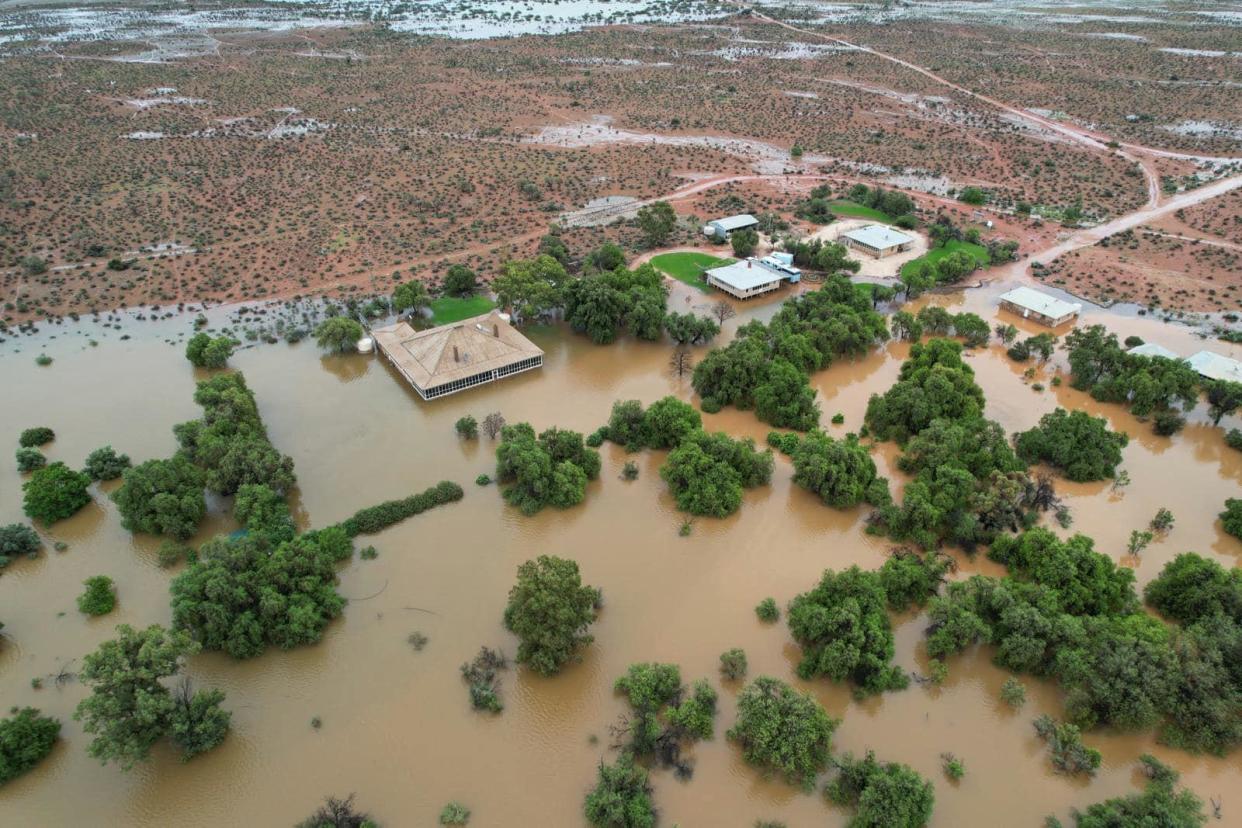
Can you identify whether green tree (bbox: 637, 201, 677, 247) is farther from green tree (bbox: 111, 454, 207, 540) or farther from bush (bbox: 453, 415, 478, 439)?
green tree (bbox: 111, 454, 207, 540)

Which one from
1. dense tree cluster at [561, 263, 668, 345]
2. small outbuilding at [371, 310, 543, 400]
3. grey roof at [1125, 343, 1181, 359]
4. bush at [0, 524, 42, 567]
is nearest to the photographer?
bush at [0, 524, 42, 567]

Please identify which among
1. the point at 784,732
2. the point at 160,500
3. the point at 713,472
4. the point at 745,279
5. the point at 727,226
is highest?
the point at 727,226

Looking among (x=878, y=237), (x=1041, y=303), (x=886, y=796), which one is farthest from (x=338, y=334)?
(x=1041, y=303)

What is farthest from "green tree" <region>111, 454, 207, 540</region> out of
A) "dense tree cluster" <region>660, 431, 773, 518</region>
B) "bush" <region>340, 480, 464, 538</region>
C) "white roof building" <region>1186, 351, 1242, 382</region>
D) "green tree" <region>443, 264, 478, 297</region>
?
"white roof building" <region>1186, 351, 1242, 382</region>

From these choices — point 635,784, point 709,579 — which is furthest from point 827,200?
point 635,784

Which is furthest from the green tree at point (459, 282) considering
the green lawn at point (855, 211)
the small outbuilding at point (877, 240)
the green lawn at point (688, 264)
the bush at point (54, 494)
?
the green lawn at point (855, 211)

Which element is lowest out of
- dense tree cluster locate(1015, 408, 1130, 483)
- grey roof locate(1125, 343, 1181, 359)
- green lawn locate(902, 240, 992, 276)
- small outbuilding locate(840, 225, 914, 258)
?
dense tree cluster locate(1015, 408, 1130, 483)

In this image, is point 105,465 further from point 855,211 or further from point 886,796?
point 855,211
